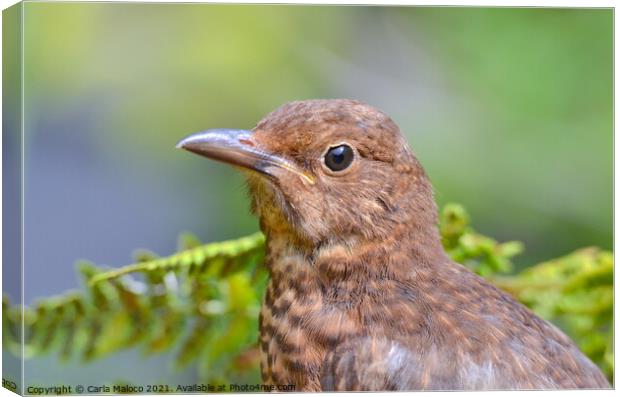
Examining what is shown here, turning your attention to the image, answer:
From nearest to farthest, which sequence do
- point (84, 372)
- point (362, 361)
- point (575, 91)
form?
1. point (362, 361)
2. point (84, 372)
3. point (575, 91)

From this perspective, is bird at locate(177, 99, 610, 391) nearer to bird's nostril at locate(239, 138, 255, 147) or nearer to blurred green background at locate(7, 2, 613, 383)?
bird's nostril at locate(239, 138, 255, 147)

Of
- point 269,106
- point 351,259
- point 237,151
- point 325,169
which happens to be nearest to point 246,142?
point 237,151

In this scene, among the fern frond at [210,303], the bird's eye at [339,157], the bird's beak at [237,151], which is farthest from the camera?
the fern frond at [210,303]

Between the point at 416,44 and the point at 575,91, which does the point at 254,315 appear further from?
the point at 575,91

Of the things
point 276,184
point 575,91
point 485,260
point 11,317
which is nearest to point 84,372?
point 11,317

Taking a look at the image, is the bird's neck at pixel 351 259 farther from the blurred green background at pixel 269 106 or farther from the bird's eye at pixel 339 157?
the blurred green background at pixel 269 106

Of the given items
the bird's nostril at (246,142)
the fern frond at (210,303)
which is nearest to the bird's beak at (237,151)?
the bird's nostril at (246,142)
